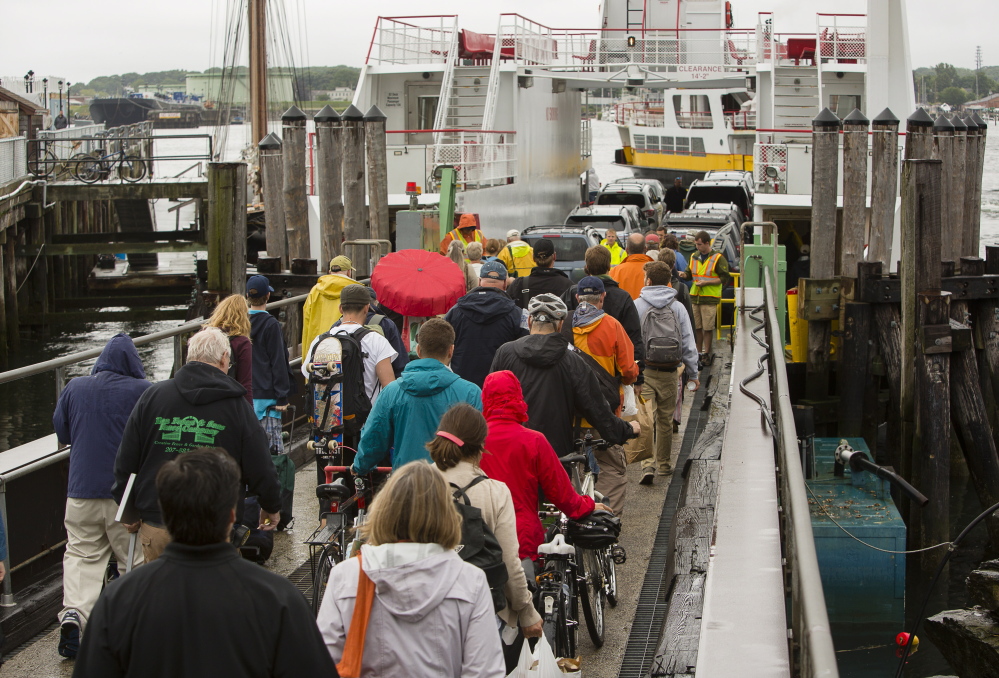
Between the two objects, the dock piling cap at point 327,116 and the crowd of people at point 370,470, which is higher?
the dock piling cap at point 327,116

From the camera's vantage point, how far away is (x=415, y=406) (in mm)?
5043

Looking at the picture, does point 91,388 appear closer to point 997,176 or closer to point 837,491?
point 837,491

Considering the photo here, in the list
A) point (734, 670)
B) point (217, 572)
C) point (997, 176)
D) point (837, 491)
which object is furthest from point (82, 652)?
point (997, 176)

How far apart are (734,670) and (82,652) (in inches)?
67.8

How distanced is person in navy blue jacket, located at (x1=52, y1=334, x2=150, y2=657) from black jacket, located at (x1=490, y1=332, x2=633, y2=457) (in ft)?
6.45

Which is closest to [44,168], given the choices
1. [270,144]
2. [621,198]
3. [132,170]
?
[132,170]

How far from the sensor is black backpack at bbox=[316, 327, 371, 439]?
6277 millimetres

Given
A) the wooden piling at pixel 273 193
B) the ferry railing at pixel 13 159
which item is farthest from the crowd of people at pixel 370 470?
the ferry railing at pixel 13 159

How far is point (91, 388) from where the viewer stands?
541 cm

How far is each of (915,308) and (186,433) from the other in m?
8.49

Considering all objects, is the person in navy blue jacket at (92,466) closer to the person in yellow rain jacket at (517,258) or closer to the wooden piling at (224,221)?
the wooden piling at (224,221)

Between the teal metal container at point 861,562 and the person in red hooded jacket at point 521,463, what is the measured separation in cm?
514

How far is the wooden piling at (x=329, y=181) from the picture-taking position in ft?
43.7

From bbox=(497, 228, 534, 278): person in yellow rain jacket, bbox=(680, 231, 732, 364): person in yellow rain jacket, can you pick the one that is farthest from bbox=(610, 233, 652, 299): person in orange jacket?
bbox=(680, 231, 732, 364): person in yellow rain jacket
